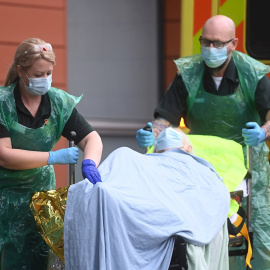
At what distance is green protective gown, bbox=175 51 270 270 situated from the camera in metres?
6.94

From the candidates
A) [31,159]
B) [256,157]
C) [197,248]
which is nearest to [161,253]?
[197,248]

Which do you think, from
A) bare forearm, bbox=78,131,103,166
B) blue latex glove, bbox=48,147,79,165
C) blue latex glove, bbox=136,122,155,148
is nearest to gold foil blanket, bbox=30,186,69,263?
blue latex glove, bbox=48,147,79,165

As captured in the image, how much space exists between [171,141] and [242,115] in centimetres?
72

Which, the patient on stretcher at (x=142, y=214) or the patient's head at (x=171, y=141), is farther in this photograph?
the patient's head at (x=171, y=141)

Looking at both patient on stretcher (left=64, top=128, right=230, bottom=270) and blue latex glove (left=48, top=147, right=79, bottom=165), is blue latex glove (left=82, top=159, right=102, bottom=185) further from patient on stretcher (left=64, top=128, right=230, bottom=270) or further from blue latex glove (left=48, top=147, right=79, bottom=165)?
blue latex glove (left=48, top=147, right=79, bottom=165)

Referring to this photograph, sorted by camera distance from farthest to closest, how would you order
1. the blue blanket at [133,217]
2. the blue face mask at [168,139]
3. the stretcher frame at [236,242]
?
the blue face mask at [168,139], the stretcher frame at [236,242], the blue blanket at [133,217]

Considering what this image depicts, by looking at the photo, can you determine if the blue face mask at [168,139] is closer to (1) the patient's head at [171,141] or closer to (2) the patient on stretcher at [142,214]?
(1) the patient's head at [171,141]

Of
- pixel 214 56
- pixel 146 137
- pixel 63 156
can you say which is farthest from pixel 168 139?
pixel 63 156

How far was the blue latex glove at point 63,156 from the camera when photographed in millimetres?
5862

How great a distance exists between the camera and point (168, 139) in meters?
6.48

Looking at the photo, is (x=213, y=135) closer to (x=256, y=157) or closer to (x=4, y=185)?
(x=256, y=157)

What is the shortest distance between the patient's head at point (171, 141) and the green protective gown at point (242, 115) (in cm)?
51

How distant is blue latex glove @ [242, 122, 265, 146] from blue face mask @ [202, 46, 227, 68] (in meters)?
0.48

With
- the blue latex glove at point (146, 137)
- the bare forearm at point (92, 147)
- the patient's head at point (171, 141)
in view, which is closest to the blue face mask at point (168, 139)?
the patient's head at point (171, 141)
